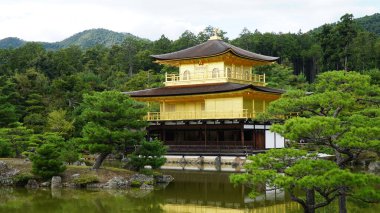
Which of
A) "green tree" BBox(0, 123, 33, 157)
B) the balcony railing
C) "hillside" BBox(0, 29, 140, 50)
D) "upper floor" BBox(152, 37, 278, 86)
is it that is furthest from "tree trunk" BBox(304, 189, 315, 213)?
"hillside" BBox(0, 29, 140, 50)

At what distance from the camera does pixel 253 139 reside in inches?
1328

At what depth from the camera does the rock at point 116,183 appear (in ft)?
72.5

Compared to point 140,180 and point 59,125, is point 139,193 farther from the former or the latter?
point 59,125

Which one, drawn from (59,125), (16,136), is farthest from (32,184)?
(59,125)

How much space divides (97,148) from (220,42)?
59.7ft

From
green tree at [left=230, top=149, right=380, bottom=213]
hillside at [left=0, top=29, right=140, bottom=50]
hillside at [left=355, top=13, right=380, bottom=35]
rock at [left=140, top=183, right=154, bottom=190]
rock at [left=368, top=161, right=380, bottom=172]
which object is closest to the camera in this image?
green tree at [left=230, top=149, right=380, bottom=213]

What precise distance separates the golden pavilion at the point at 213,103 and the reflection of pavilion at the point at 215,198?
365 inches

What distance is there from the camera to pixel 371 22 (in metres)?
97.7

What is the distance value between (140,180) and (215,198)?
4961 millimetres

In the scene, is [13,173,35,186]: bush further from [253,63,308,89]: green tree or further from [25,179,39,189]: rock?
[253,63,308,89]: green tree

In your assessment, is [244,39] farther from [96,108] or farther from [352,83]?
[352,83]

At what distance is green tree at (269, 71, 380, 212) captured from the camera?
428 inches

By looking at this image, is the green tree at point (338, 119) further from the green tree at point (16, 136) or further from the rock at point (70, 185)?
the green tree at point (16, 136)

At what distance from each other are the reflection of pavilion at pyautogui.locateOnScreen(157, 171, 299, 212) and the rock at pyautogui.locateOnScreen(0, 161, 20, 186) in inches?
284
